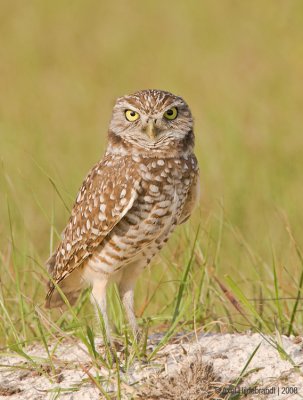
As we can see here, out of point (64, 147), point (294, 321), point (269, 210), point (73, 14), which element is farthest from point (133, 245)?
point (73, 14)

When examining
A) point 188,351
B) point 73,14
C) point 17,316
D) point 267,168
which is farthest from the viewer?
point 73,14

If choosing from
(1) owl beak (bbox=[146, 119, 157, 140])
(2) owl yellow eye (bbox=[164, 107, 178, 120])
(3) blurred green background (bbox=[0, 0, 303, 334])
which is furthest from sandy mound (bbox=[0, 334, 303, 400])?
(2) owl yellow eye (bbox=[164, 107, 178, 120])

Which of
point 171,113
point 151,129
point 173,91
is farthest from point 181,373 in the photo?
point 173,91

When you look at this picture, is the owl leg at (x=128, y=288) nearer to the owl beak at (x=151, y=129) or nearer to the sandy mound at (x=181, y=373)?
the sandy mound at (x=181, y=373)

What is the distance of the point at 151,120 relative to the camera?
4.70 meters

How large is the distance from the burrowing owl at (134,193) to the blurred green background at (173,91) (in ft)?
1.88

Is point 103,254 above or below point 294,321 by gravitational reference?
above

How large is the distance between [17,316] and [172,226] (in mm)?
1052

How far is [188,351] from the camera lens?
14.4 feet

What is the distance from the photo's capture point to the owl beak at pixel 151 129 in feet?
15.4

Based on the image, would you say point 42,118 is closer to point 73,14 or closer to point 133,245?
point 73,14

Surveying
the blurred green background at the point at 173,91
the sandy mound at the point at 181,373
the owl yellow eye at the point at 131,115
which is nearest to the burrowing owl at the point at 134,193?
the owl yellow eye at the point at 131,115

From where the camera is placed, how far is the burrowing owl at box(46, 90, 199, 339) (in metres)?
4.68

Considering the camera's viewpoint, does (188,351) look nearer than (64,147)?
Yes
